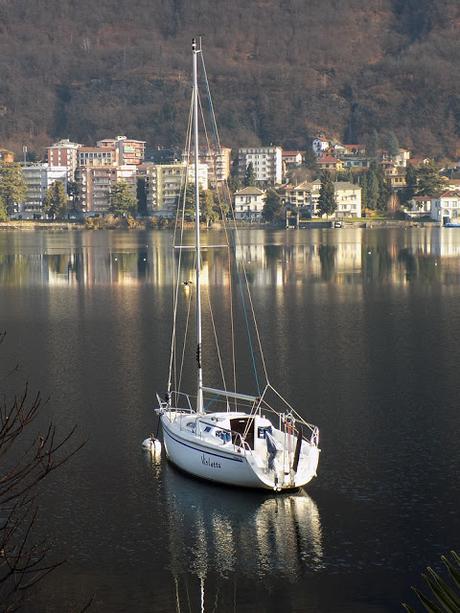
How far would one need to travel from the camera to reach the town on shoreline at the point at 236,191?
251 feet

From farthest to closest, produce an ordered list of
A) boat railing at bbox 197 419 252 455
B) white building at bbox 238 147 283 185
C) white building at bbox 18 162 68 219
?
1. white building at bbox 238 147 283 185
2. white building at bbox 18 162 68 219
3. boat railing at bbox 197 419 252 455

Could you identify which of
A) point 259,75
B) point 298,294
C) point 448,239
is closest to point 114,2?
point 259,75

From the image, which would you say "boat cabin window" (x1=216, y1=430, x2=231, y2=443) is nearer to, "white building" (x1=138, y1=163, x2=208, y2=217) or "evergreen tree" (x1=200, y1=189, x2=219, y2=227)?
"evergreen tree" (x1=200, y1=189, x2=219, y2=227)

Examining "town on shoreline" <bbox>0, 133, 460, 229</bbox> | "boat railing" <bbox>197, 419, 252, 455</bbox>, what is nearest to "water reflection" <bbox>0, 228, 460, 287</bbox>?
"town on shoreline" <bbox>0, 133, 460, 229</bbox>

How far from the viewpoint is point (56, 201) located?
81812mm

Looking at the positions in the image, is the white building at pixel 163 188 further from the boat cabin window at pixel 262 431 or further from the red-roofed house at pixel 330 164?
the boat cabin window at pixel 262 431

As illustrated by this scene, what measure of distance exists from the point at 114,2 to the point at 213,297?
14557 cm

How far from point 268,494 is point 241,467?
35cm

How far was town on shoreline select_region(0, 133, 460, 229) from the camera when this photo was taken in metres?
76.5

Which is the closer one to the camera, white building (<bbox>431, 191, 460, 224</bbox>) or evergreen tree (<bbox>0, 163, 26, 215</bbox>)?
white building (<bbox>431, 191, 460, 224</bbox>)

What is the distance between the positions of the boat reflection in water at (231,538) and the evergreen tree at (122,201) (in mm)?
68906

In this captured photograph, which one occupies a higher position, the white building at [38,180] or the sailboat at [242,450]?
the white building at [38,180]

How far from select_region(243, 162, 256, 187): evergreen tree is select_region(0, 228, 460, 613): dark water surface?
6290 centimetres

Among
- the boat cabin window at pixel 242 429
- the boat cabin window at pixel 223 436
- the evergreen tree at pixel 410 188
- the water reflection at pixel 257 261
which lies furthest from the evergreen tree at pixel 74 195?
the boat cabin window at pixel 223 436
